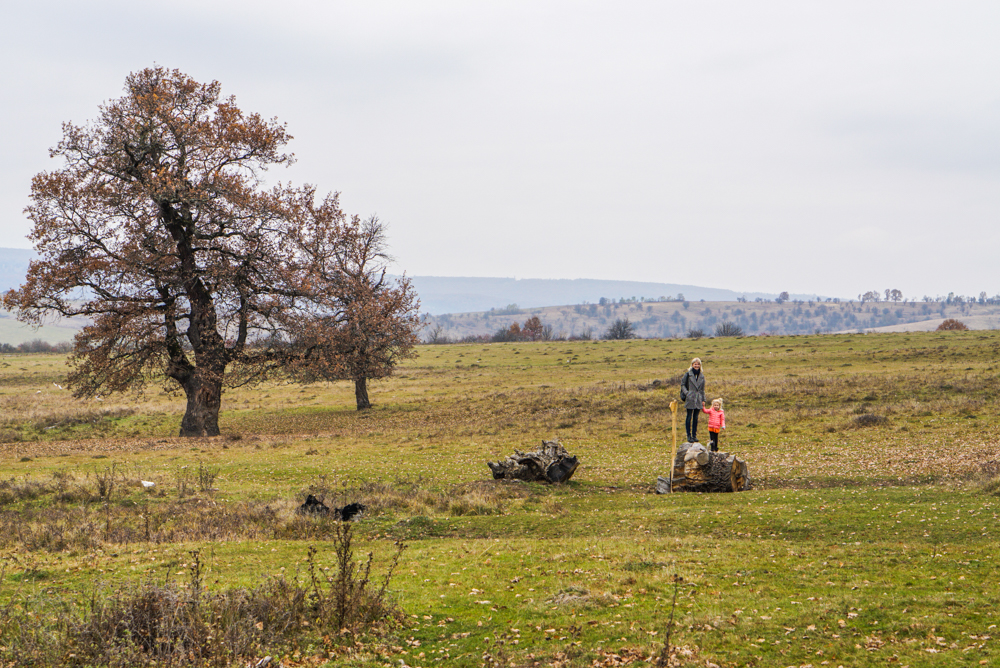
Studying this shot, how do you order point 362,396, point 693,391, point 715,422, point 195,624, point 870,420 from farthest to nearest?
1. point 362,396
2. point 870,420
3. point 693,391
4. point 715,422
5. point 195,624

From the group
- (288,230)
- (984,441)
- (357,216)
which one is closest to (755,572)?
(984,441)

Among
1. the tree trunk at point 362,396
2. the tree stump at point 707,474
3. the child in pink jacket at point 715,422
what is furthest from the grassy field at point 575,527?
the tree trunk at point 362,396

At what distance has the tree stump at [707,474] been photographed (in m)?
21.2

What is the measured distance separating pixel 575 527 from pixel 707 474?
19.4ft

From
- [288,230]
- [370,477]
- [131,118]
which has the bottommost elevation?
[370,477]

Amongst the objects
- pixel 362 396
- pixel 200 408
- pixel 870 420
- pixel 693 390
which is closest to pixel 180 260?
pixel 200 408

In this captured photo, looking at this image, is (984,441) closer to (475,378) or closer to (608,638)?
(608,638)

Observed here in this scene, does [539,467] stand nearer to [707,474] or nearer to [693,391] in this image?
[707,474]

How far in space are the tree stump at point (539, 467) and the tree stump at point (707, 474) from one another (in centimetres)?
307

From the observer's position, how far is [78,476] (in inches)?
966

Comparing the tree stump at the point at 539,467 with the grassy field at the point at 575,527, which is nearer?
the grassy field at the point at 575,527

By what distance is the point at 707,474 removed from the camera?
21.3m

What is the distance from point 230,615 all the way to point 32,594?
3.94m

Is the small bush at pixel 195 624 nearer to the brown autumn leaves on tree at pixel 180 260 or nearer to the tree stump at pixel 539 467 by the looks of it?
the tree stump at pixel 539 467
